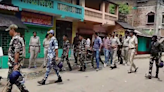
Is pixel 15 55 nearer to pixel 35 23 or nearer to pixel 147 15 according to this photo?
pixel 35 23

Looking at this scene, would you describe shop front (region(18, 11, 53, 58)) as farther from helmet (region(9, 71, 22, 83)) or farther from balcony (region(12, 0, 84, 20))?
helmet (region(9, 71, 22, 83))

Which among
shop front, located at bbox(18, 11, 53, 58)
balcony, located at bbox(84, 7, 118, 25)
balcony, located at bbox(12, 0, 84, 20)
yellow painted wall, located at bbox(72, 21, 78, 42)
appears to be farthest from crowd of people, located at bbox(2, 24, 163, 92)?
yellow painted wall, located at bbox(72, 21, 78, 42)

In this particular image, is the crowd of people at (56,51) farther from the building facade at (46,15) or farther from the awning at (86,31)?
A: the awning at (86,31)

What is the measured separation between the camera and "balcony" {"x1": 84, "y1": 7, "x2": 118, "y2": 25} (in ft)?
48.4

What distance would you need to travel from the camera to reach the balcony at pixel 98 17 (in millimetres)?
14758

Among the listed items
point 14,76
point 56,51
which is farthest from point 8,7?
point 14,76

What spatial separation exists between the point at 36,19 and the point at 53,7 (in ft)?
4.72

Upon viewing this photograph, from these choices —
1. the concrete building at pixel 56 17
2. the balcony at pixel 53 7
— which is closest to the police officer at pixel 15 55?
the concrete building at pixel 56 17

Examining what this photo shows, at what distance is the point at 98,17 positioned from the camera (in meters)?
15.9

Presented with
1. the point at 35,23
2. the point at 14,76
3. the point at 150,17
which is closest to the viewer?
the point at 14,76

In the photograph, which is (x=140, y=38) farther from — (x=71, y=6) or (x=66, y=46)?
(x=66, y=46)

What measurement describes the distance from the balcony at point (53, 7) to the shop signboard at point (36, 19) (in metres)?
0.79

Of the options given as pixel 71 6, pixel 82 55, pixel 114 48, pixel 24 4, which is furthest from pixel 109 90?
pixel 71 6

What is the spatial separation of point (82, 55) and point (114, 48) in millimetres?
2288
